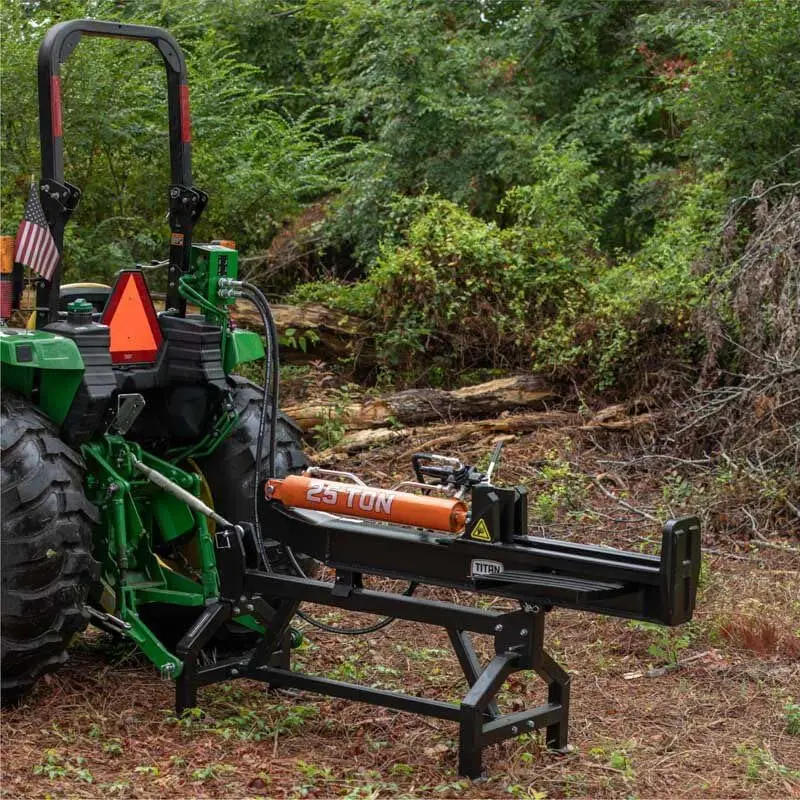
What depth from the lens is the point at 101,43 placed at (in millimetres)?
10664

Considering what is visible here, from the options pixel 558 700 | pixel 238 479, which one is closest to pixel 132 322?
pixel 238 479

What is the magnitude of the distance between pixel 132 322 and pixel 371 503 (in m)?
1.31

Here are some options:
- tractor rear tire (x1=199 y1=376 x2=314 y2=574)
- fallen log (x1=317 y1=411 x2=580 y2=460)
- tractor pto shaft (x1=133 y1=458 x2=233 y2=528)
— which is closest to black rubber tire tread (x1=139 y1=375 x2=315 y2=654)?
tractor rear tire (x1=199 y1=376 x2=314 y2=574)

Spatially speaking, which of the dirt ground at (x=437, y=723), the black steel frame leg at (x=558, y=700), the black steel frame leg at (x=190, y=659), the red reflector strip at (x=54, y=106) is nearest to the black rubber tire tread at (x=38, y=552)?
the dirt ground at (x=437, y=723)

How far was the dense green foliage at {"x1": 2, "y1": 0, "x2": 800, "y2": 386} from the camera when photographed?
31.6 feet

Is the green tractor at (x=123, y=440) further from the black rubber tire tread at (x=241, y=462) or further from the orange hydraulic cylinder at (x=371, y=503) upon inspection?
the orange hydraulic cylinder at (x=371, y=503)

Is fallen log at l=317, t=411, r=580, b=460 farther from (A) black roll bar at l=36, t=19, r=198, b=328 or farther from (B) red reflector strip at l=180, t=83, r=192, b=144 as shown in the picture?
(A) black roll bar at l=36, t=19, r=198, b=328

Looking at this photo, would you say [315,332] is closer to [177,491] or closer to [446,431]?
[446,431]

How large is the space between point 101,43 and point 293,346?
122 inches

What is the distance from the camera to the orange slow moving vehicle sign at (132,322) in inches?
199

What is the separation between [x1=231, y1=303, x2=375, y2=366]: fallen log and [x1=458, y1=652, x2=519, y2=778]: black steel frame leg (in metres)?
6.07

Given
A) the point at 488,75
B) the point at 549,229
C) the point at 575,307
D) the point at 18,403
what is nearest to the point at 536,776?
the point at 18,403

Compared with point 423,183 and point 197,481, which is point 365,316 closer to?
point 423,183

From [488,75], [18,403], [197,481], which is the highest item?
[488,75]
